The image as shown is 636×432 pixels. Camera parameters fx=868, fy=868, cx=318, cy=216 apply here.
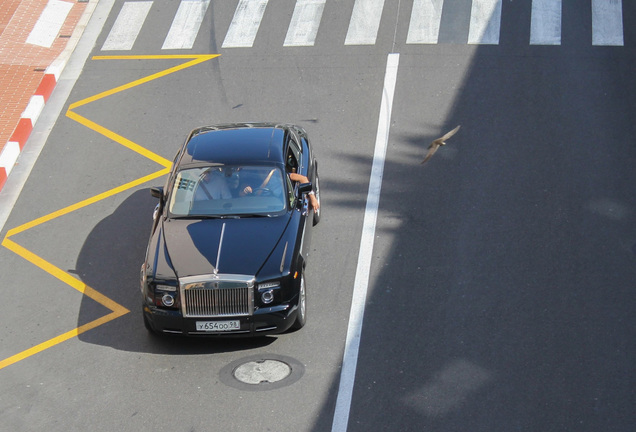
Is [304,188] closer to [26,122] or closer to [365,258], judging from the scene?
[365,258]

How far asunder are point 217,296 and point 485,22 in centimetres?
1081

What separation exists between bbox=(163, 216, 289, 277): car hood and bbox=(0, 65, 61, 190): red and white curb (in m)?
5.35

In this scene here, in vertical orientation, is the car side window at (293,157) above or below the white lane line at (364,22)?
below

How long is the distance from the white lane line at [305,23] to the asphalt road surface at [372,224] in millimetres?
68

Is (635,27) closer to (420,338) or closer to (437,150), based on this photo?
(437,150)

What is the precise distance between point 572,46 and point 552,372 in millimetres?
9471

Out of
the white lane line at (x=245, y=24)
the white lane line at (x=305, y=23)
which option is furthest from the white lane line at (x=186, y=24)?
the white lane line at (x=305, y=23)

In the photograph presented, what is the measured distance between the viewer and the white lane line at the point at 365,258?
9.33 metres

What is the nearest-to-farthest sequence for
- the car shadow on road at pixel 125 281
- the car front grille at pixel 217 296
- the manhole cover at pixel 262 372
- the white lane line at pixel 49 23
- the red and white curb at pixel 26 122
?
the manhole cover at pixel 262 372 → the car front grille at pixel 217 296 → the car shadow on road at pixel 125 281 → the red and white curb at pixel 26 122 → the white lane line at pixel 49 23

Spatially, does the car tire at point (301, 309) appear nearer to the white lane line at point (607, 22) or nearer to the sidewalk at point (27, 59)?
the sidewalk at point (27, 59)

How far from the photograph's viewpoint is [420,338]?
1026 centimetres

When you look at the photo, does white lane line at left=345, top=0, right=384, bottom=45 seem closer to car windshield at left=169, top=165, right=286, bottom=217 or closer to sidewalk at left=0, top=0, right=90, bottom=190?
sidewalk at left=0, top=0, right=90, bottom=190

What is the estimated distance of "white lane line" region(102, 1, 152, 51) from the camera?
1862 cm

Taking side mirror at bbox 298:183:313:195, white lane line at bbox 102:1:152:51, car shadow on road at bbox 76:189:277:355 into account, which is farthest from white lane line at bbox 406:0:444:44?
side mirror at bbox 298:183:313:195
